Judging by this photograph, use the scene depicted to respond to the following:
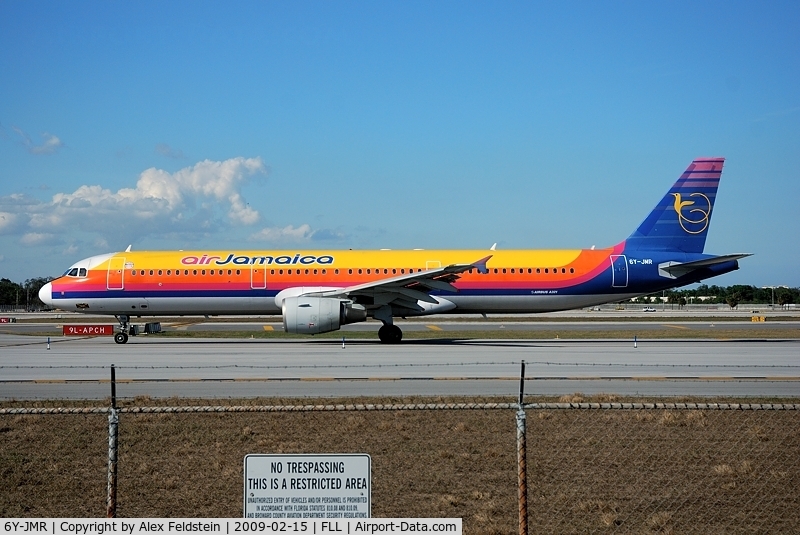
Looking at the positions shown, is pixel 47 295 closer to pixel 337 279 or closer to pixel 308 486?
pixel 337 279

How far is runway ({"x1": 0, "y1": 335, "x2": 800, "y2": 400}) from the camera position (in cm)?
1484

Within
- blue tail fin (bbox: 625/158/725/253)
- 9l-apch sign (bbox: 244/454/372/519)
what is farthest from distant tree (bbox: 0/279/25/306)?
9l-apch sign (bbox: 244/454/372/519)

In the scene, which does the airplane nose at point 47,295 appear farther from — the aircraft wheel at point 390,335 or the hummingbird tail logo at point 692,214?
the hummingbird tail logo at point 692,214

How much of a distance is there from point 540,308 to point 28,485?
79.0ft

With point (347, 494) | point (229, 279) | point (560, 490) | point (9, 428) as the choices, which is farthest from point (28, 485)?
point (229, 279)

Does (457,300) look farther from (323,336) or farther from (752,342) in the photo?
(752,342)

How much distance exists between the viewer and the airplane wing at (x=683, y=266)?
29.5 metres

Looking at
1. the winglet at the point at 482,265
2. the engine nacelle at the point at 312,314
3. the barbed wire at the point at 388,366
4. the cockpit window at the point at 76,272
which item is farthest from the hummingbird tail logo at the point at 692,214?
the cockpit window at the point at 76,272

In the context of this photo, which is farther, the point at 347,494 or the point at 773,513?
the point at 773,513

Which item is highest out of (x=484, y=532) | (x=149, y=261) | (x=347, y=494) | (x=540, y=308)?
(x=149, y=261)

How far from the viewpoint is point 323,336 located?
33.2m

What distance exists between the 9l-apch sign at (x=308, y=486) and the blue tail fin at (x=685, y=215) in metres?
27.5

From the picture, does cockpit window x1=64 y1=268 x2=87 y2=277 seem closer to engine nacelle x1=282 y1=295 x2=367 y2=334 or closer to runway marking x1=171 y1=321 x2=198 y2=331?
engine nacelle x1=282 y1=295 x2=367 y2=334

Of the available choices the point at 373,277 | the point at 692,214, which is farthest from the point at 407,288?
the point at 692,214
